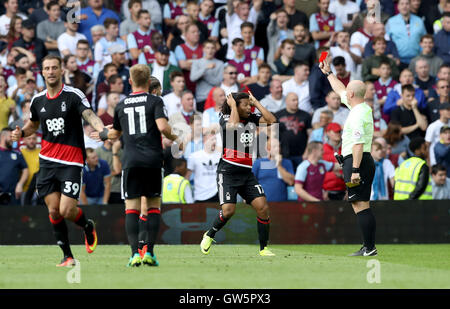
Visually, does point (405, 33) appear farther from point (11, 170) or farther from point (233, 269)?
point (233, 269)

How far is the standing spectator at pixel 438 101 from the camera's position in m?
18.5

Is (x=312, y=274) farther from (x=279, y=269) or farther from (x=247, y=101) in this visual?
(x=247, y=101)

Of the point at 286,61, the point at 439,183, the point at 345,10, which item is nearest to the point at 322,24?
the point at 345,10

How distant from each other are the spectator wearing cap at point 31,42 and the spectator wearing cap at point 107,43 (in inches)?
50.1

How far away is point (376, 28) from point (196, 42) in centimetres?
414

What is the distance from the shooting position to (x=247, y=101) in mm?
12406

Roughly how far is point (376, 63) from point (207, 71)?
3.72m

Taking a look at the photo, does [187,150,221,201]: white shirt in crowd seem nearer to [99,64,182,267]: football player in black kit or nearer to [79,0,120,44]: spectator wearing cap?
[79,0,120,44]: spectator wearing cap

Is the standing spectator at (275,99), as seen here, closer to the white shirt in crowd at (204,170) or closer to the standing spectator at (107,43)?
the white shirt in crowd at (204,170)

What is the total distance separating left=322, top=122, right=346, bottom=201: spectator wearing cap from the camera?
16.7m

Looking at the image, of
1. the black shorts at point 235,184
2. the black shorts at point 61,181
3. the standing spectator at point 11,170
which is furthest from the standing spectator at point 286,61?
the black shorts at point 61,181

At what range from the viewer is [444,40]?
2036cm

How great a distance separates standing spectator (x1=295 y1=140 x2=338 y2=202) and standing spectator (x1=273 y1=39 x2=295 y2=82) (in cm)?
357

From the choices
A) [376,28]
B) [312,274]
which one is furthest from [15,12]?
[312,274]
